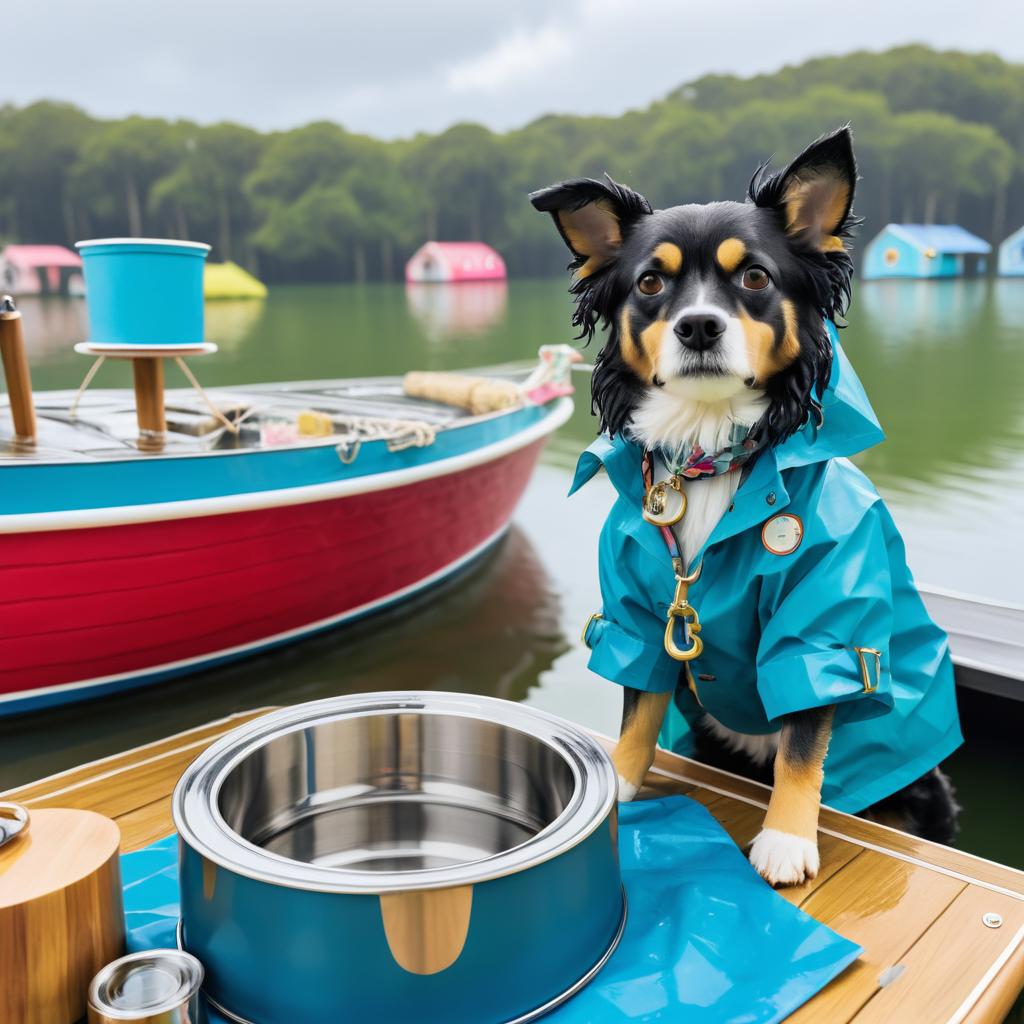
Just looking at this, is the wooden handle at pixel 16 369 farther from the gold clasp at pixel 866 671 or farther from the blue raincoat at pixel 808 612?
the gold clasp at pixel 866 671

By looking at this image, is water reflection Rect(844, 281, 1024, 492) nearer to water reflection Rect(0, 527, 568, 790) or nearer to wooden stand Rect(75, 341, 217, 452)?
water reflection Rect(0, 527, 568, 790)

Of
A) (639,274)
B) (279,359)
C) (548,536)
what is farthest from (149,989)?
(279,359)

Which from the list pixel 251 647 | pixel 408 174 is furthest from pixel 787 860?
pixel 408 174

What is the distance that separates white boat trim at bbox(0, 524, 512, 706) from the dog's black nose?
8.01 ft

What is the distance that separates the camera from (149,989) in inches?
43.5

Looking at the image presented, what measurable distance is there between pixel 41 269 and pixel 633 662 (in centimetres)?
2693

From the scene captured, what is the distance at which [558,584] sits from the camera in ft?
14.3

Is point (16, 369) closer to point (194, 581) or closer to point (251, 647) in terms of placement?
point (194, 581)

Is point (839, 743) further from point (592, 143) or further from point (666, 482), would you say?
point (592, 143)

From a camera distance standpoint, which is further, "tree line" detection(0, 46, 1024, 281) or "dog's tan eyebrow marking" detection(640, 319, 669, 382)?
"tree line" detection(0, 46, 1024, 281)

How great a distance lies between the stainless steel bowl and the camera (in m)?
1.08

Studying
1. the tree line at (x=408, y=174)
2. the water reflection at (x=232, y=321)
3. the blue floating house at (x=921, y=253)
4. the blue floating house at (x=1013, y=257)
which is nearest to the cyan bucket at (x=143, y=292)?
the water reflection at (x=232, y=321)

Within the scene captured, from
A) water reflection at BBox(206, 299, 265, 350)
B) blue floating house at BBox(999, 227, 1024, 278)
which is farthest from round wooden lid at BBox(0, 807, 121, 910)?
blue floating house at BBox(999, 227, 1024, 278)

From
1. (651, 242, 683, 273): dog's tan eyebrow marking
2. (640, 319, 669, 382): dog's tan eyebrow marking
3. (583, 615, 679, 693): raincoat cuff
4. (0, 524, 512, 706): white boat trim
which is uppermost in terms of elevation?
(651, 242, 683, 273): dog's tan eyebrow marking
